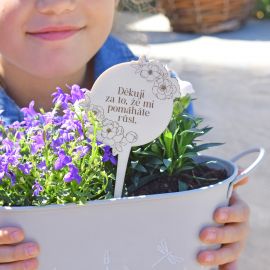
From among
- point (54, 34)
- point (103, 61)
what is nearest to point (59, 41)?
point (54, 34)

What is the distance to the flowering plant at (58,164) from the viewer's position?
840 mm

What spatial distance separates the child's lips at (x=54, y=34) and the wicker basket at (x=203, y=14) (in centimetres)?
357

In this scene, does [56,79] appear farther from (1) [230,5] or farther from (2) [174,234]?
(1) [230,5]

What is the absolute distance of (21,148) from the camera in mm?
890

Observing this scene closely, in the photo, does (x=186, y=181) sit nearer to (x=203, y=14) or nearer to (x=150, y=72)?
(x=150, y=72)

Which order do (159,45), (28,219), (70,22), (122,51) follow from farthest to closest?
(159,45)
(122,51)
(70,22)
(28,219)

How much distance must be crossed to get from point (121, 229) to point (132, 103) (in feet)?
0.54

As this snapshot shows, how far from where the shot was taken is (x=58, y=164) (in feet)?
2.72

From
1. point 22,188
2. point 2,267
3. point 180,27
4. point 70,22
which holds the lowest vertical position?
point 180,27

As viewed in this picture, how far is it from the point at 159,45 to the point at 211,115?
1.40 meters

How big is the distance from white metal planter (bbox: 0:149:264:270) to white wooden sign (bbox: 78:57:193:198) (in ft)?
0.21

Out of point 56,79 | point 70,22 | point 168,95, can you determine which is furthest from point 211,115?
point 168,95

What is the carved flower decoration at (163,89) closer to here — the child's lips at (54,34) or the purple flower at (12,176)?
the purple flower at (12,176)

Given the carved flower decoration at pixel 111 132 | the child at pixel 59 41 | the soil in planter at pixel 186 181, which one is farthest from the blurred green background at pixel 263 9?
the carved flower decoration at pixel 111 132
